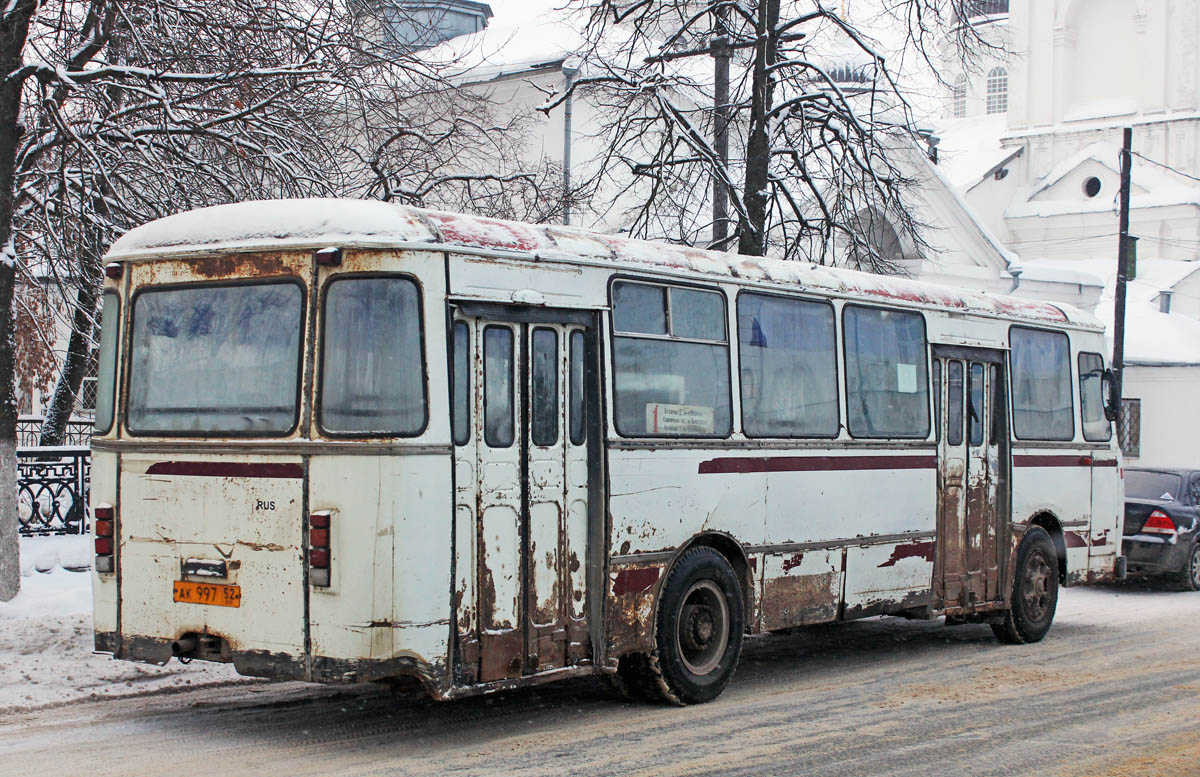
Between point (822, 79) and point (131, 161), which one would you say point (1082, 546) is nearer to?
point (822, 79)

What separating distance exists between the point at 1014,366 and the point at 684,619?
17.1ft

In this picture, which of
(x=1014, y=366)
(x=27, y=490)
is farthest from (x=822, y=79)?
(x=27, y=490)

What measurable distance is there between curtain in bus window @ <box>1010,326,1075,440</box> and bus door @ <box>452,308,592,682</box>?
5879 mm

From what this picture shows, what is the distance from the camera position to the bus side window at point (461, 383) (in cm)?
773

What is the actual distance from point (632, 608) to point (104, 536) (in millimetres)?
3137

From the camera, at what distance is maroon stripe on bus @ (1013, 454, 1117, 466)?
12875 millimetres

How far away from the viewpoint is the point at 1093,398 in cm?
1405

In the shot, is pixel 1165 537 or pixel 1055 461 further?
pixel 1165 537

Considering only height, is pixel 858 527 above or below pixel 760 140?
below

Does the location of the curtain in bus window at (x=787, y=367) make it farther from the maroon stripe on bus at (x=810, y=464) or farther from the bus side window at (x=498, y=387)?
the bus side window at (x=498, y=387)

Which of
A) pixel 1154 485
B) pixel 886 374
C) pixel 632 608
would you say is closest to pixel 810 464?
pixel 886 374

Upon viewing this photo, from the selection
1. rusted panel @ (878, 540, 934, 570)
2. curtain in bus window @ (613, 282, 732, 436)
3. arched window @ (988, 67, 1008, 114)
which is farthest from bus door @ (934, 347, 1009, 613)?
arched window @ (988, 67, 1008, 114)

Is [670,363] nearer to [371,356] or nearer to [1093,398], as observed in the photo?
[371,356]

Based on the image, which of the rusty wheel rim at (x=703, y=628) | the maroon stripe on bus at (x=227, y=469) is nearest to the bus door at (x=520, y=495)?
the maroon stripe on bus at (x=227, y=469)
